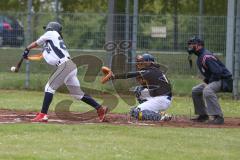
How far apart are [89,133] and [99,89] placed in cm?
884

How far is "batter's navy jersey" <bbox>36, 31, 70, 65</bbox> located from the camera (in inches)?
557

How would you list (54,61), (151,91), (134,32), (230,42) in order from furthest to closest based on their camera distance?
(134,32)
(230,42)
(151,91)
(54,61)

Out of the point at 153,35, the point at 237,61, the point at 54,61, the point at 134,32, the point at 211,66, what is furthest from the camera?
the point at 153,35

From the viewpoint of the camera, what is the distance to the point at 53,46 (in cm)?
1418

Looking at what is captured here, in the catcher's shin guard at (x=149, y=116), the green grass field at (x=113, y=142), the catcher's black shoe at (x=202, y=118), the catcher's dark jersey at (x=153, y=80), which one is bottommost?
the catcher's black shoe at (x=202, y=118)

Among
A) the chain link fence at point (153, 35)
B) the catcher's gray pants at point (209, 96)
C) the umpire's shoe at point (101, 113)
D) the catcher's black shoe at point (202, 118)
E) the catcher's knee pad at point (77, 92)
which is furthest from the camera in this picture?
the chain link fence at point (153, 35)

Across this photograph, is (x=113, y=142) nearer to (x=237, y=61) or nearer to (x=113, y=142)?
(x=113, y=142)

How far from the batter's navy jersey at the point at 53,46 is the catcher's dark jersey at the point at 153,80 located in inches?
54.7

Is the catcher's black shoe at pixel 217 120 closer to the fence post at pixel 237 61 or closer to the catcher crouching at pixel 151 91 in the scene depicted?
the catcher crouching at pixel 151 91

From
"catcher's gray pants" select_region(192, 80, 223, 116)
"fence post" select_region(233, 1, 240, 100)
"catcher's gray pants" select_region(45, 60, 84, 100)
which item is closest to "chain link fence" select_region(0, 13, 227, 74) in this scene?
"fence post" select_region(233, 1, 240, 100)

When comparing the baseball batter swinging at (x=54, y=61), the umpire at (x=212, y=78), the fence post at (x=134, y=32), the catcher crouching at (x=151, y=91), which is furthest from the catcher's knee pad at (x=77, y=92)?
the fence post at (x=134, y=32)

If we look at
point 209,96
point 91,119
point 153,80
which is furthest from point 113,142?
point 209,96

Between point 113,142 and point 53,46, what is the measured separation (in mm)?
3287

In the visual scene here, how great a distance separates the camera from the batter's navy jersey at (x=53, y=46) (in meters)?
14.2
